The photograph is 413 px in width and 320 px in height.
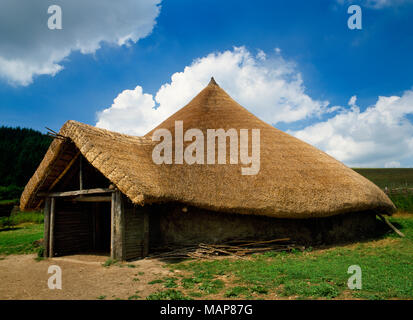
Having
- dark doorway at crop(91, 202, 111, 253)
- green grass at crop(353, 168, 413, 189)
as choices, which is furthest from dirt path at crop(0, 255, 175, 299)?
green grass at crop(353, 168, 413, 189)

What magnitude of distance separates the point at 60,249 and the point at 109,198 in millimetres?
3315

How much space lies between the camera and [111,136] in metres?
10.0

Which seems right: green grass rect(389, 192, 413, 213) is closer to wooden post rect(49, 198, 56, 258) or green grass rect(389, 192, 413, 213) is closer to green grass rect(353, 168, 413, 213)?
green grass rect(353, 168, 413, 213)

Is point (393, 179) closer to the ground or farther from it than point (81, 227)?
farther from it

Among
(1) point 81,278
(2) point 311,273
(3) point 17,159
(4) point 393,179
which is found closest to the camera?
(2) point 311,273

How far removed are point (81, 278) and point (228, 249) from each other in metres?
4.57

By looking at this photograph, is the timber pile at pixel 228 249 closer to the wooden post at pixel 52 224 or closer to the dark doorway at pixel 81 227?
the dark doorway at pixel 81 227

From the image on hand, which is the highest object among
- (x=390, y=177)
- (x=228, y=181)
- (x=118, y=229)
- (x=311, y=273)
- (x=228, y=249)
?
(x=390, y=177)

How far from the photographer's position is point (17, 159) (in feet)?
154

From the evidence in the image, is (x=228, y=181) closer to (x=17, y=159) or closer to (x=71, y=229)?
(x=71, y=229)

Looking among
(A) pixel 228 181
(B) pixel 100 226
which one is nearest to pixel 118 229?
(A) pixel 228 181

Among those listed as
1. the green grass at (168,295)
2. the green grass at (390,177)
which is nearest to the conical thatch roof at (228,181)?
the green grass at (168,295)
